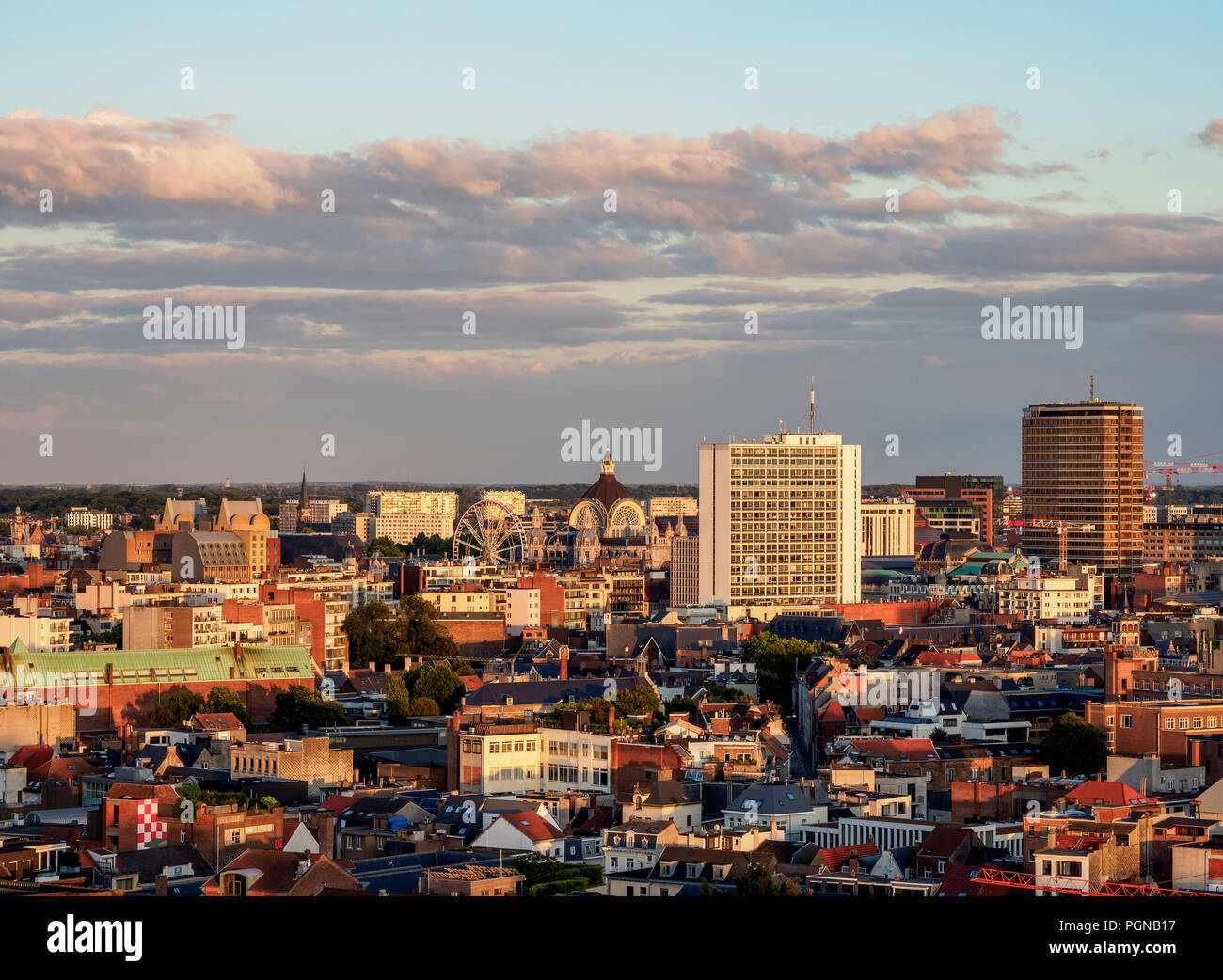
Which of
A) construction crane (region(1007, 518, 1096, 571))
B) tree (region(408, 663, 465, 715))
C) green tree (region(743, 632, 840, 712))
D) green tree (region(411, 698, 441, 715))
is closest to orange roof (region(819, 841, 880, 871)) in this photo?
green tree (region(411, 698, 441, 715))

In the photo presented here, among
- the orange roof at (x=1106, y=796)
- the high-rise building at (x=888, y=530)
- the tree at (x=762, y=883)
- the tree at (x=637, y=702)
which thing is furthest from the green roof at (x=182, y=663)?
the high-rise building at (x=888, y=530)

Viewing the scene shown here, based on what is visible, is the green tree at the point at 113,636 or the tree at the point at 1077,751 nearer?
the tree at the point at 1077,751

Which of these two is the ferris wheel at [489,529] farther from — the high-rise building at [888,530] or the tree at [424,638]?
the tree at [424,638]

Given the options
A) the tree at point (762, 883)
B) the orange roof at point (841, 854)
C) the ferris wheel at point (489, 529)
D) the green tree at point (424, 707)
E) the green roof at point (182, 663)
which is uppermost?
the ferris wheel at point (489, 529)

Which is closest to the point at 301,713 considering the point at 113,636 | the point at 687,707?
the point at 687,707

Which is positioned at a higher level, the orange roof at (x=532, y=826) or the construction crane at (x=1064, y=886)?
the construction crane at (x=1064, y=886)
